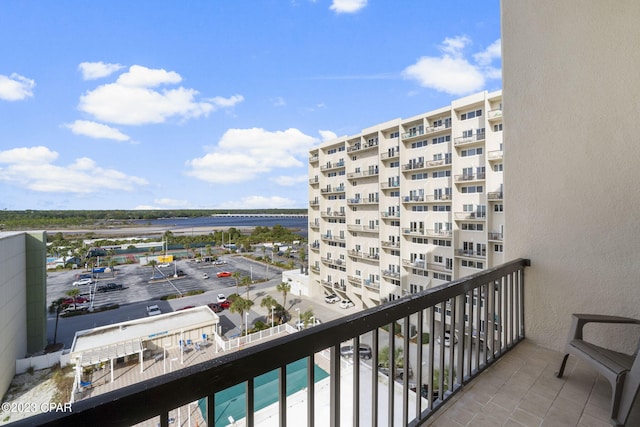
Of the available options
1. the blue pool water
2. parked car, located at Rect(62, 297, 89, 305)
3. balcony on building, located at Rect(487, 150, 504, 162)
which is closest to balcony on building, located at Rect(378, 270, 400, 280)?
balcony on building, located at Rect(487, 150, 504, 162)

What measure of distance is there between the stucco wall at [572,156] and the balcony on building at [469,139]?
11106mm

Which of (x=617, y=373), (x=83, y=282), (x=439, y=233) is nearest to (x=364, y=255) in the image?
(x=439, y=233)

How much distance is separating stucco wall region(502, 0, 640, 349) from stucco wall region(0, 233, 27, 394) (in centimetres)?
1464

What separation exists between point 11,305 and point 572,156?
1671cm

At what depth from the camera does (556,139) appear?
231 cm

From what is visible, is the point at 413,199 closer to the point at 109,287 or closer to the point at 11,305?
the point at 11,305

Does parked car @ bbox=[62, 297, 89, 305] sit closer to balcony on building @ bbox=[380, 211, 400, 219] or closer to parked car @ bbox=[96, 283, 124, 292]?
parked car @ bbox=[96, 283, 124, 292]

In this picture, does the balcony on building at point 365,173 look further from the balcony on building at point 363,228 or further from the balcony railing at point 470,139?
the balcony railing at point 470,139

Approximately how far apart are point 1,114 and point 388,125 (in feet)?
101

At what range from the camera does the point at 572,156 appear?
7.32 feet

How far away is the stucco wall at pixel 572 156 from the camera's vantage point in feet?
6.63

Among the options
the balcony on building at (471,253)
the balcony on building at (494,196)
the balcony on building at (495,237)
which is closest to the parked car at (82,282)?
the balcony on building at (471,253)

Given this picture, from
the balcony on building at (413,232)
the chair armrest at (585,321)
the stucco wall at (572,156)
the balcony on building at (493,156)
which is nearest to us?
the chair armrest at (585,321)

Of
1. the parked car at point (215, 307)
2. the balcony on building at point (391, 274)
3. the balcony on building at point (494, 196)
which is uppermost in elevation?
the balcony on building at point (494, 196)
